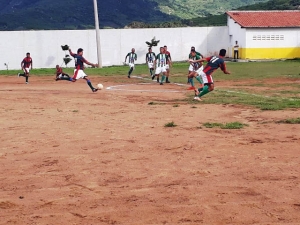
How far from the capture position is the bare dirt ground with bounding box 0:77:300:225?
7.18 m

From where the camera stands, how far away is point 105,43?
5250cm

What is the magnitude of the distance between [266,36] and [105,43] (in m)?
14.1

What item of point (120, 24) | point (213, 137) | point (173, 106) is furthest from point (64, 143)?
point (120, 24)

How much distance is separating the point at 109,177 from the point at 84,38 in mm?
43481

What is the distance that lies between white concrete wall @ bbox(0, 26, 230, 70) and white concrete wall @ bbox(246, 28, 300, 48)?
308cm

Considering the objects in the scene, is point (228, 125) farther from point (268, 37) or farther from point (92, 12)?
point (92, 12)

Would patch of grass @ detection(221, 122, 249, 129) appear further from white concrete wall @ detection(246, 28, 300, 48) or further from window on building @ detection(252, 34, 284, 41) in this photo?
window on building @ detection(252, 34, 284, 41)

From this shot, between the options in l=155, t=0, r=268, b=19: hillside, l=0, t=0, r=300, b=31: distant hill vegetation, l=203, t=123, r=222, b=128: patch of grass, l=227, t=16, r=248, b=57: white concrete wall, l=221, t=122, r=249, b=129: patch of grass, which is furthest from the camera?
l=155, t=0, r=268, b=19: hillside

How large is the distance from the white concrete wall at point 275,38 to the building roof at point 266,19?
0.48 meters

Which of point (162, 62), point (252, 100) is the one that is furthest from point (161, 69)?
point (252, 100)

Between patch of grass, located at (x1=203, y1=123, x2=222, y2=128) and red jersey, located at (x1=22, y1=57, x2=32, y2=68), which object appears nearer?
patch of grass, located at (x1=203, y1=123, x2=222, y2=128)

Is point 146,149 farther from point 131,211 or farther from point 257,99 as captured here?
point 257,99

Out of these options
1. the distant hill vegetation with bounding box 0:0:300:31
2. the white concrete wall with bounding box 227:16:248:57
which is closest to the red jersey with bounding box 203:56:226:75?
the white concrete wall with bounding box 227:16:248:57

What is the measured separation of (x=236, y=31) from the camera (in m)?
56.3
